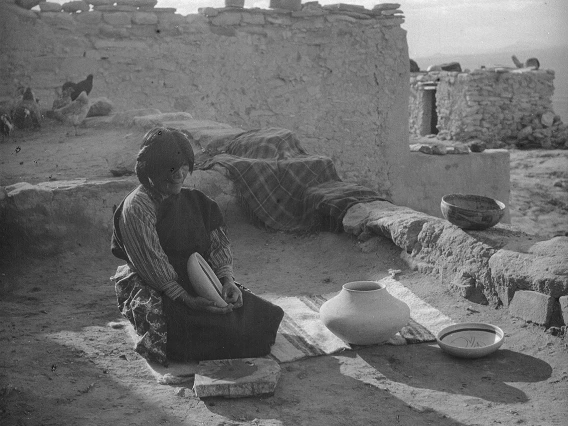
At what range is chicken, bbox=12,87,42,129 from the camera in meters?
8.55

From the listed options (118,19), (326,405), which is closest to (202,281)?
(326,405)

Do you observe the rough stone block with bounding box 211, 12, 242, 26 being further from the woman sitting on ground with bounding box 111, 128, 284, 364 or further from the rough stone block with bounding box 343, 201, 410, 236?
the woman sitting on ground with bounding box 111, 128, 284, 364

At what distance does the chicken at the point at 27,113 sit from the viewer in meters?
8.55

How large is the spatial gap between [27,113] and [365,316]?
6139 millimetres

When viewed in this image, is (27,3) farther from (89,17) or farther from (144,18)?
(144,18)

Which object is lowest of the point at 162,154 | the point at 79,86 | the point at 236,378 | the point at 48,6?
the point at 236,378

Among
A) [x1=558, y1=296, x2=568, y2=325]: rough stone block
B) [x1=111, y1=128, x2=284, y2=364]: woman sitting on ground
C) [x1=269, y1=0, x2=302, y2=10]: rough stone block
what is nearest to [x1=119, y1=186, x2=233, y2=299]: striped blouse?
[x1=111, y1=128, x2=284, y2=364]: woman sitting on ground

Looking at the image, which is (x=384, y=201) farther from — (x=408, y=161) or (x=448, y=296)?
Result: (x=408, y=161)

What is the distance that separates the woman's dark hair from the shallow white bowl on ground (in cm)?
167

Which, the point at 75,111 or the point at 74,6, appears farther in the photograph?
the point at 74,6

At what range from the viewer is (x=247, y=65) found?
404 inches

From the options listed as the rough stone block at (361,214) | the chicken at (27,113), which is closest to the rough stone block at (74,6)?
the chicken at (27,113)

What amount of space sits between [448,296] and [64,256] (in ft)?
9.28

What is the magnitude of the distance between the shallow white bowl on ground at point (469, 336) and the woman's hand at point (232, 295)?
109cm
